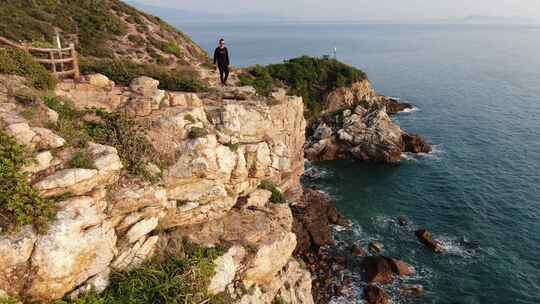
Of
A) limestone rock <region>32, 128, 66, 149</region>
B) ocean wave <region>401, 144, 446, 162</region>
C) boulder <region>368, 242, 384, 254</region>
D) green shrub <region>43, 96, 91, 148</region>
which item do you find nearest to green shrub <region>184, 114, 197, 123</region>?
green shrub <region>43, 96, 91, 148</region>

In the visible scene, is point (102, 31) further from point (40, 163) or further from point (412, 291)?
point (412, 291)

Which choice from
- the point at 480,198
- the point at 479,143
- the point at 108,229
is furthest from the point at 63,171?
the point at 479,143

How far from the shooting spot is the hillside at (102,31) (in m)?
35.3

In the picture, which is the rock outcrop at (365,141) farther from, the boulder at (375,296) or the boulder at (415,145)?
the boulder at (375,296)

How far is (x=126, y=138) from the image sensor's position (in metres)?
13.9

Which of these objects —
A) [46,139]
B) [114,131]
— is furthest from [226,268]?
[46,139]

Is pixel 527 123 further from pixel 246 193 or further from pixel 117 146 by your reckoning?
pixel 117 146

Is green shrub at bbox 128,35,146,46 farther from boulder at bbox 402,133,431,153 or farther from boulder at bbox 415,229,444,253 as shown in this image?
boulder at bbox 402,133,431,153

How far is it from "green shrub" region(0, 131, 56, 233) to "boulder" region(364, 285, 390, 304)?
24747mm

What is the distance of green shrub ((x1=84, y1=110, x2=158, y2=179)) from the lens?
13555 millimetres

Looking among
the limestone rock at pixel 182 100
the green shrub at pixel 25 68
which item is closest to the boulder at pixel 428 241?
the limestone rock at pixel 182 100

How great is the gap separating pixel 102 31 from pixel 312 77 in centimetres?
4259

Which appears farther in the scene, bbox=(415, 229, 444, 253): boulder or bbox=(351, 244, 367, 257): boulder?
bbox=(415, 229, 444, 253): boulder

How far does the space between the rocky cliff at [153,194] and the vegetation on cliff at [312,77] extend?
46654 mm
